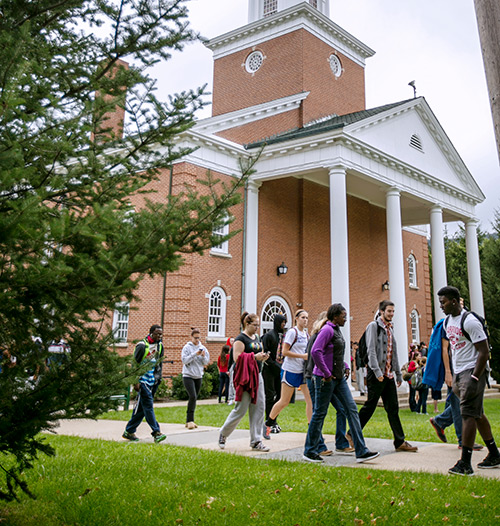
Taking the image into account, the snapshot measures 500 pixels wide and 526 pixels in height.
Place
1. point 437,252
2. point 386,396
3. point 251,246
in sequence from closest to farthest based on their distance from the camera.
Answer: point 386,396 → point 251,246 → point 437,252

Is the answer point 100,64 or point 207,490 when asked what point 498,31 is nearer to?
point 100,64

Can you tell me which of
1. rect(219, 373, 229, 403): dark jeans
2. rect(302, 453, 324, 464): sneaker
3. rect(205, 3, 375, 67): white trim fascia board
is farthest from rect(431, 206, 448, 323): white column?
rect(302, 453, 324, 464): sneaker

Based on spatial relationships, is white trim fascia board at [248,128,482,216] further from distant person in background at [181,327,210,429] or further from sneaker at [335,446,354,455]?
sneaker at [335,446,354,455]

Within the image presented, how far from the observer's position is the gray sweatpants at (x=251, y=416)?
7.37 m

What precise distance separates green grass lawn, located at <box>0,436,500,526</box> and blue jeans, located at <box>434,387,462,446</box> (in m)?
1.96

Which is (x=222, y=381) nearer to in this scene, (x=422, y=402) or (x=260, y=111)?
(x=422, y=402)

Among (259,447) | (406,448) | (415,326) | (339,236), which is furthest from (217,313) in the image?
(415,326)

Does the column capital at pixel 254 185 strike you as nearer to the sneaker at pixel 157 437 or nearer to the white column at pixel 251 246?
the white column at pixel 251 246

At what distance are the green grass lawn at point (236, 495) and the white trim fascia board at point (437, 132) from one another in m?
16.9

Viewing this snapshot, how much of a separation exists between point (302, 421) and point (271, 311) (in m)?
11.0

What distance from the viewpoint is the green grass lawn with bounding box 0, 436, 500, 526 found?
4426 mm

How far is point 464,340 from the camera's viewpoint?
605 centimetres

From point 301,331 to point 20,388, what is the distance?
5227mm

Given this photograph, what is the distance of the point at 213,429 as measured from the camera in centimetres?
988
